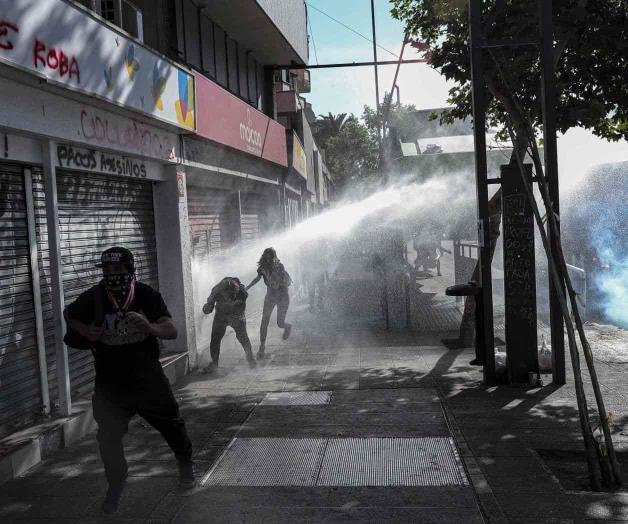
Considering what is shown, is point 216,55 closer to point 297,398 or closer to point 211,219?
point 211,219

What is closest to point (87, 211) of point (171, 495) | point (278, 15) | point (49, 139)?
point (49, 139)

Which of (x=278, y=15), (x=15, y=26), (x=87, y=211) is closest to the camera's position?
(x=15, y=26)

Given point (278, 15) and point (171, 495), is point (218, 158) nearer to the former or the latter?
point (278, 15)

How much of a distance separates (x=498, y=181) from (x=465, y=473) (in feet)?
12.8

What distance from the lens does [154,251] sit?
367 inches

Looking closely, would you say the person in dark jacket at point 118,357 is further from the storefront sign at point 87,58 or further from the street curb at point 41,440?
the storefront sign at point 87,58

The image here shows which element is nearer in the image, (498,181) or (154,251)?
(498,181)

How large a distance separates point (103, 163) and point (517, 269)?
186 inches

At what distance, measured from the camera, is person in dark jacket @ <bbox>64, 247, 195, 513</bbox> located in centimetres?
447

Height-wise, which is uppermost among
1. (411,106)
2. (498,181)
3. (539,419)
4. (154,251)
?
(411,106)

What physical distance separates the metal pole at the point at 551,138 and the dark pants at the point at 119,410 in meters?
4.59

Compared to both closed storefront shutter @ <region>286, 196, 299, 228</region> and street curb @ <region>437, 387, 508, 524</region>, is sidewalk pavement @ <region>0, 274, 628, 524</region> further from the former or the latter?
closed storefront shutter @ <region>286, 196, 299, 228</region>

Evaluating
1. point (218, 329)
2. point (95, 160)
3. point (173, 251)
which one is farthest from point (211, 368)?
point (95, 160)

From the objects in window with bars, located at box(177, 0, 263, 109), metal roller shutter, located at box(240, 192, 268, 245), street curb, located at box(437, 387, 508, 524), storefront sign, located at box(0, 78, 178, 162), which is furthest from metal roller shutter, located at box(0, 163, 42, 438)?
metal roller shutter, located at box(240, 192, 268, 245)
